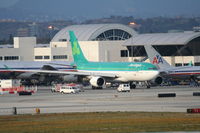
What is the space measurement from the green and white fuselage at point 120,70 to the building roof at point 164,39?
3854 centimetres

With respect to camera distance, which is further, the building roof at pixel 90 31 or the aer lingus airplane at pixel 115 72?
the building roof at pixel 90 31

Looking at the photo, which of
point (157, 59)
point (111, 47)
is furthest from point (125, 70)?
point (111, 47)

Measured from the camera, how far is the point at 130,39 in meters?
147

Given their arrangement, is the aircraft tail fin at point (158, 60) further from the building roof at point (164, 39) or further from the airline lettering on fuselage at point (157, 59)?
the building roof at point (164, 39)

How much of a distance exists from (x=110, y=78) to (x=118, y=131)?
5752 cm

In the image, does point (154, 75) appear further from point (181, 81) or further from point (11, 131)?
point (11, 131)

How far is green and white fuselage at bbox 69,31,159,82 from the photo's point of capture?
3809 inches

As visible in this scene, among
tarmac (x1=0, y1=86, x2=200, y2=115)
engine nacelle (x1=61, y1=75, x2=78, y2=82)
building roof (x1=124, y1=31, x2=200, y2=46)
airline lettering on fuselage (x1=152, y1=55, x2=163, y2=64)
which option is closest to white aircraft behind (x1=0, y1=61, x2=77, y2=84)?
engine nacelle (x1=61, y1=75, x2=78, y2=82)

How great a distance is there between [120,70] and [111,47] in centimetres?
4482

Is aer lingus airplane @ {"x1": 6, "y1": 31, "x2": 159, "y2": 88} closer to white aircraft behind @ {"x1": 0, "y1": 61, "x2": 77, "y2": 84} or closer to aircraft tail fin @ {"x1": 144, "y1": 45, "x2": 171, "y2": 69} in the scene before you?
white aircraft behind @ {"x1": 0, "y1": 61, "x2": 77, "y2": 84}

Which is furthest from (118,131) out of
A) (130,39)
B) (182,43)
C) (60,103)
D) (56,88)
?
(130,39)

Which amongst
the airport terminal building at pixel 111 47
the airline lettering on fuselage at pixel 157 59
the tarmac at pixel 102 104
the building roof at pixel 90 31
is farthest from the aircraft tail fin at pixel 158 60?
the tarmac at pixel 102 104

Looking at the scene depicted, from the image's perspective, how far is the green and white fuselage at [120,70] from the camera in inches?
3809

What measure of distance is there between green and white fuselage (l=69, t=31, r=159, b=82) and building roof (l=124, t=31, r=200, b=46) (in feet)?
126
